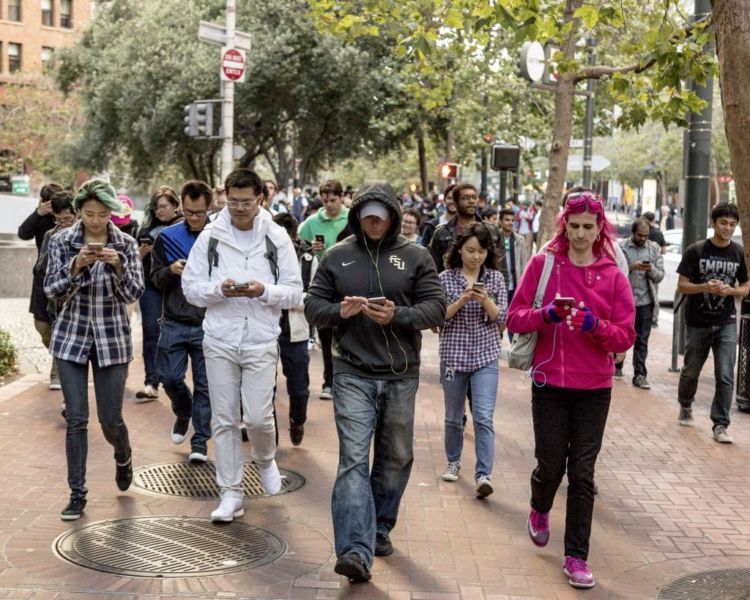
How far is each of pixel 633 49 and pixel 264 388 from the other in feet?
18.5

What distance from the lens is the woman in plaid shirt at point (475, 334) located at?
6.91m

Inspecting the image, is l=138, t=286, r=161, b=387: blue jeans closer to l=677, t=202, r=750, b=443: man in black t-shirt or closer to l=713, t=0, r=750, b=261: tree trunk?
l=677, t=202, r=750, b=443: man in black t-shirt

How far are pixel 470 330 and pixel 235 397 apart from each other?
1.68 meters

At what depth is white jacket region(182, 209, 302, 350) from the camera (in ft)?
19.8

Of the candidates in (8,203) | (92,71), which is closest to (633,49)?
(8,203)

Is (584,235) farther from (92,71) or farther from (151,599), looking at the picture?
(92,71)

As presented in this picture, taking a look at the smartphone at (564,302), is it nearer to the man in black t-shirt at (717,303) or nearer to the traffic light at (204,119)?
the man in black t-shirt at (717,303)

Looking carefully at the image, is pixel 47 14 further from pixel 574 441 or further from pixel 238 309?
pixel 574 441

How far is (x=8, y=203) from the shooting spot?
2242 cm

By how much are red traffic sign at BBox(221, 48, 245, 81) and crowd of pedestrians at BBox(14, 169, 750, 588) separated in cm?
1225

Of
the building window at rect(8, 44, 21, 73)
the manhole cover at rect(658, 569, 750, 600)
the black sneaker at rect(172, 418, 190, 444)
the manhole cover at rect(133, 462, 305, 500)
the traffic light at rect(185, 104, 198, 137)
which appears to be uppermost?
the building window at rect(8, 44, 21, 73)

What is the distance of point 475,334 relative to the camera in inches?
276

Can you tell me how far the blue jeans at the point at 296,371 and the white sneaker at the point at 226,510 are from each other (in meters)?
1.83

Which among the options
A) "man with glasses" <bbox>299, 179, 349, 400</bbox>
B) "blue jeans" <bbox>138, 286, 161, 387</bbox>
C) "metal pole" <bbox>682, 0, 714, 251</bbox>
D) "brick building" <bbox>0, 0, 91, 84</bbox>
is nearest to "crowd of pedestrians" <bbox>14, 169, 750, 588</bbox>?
"blue jeans" <bbox>138, 286, 161, 387</bbox>
